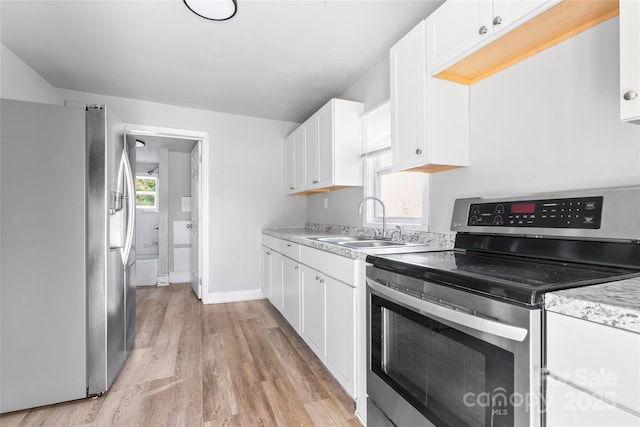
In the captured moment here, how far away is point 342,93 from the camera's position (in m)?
3.21

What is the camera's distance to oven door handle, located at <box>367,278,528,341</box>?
2.66 feet

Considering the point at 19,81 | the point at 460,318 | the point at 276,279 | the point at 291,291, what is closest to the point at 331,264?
the point at 291,291

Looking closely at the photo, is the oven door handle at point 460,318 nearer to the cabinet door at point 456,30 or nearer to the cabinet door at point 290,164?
the cabinet door at point 456,30

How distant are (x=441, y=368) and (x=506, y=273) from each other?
39 cm

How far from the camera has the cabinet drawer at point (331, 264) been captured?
171 centimetres

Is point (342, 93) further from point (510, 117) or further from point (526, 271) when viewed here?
point (526, 271)

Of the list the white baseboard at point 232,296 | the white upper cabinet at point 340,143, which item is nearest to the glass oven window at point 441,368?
the white upper cabinet at point 340,143

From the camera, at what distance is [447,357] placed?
3.43 ft

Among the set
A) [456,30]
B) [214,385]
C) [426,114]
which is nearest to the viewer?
[456,30]

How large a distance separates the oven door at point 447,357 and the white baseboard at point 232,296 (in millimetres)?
2701

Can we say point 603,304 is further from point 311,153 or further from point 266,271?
point 266,271

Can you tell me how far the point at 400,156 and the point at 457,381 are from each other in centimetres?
120

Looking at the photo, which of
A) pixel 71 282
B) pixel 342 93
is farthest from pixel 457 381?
pixel 342 93

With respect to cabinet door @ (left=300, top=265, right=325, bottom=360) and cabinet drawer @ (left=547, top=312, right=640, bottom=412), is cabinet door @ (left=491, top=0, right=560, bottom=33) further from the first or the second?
cabinet door @ (left=300, top=265, right=325, bottom=360)
